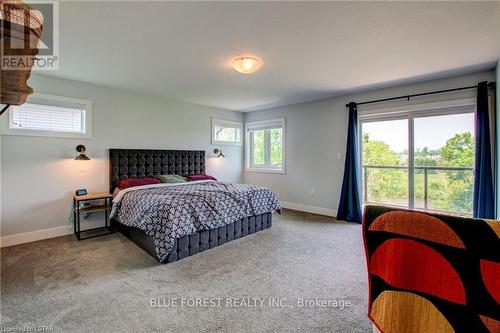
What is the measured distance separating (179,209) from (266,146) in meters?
3.84

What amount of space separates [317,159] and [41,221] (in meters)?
4.99

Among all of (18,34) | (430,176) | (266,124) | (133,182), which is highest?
(266,124)

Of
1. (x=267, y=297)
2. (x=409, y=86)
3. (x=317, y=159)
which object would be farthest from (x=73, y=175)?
(x=409, y=86)

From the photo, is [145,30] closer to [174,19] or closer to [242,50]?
[174,19]

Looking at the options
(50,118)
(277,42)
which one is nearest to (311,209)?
(277,42)

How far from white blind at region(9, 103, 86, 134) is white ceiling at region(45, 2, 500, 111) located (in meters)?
0.54

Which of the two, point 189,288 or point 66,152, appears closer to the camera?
point 189,288

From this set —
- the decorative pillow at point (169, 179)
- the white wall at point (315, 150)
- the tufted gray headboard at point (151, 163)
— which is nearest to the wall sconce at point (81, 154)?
the tufted gray headboard at point (151, 163)

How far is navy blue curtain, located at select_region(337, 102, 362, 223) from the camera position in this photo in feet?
14.9

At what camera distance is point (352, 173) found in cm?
457

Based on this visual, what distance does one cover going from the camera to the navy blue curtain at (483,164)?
3211 mm

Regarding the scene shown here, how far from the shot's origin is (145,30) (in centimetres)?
233

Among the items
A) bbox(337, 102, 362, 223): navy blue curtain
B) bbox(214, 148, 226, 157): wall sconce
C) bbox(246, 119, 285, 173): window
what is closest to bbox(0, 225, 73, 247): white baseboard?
bbox(214, 148, 226, 157): wall sconce

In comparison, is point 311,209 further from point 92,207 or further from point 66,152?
point 66,152
